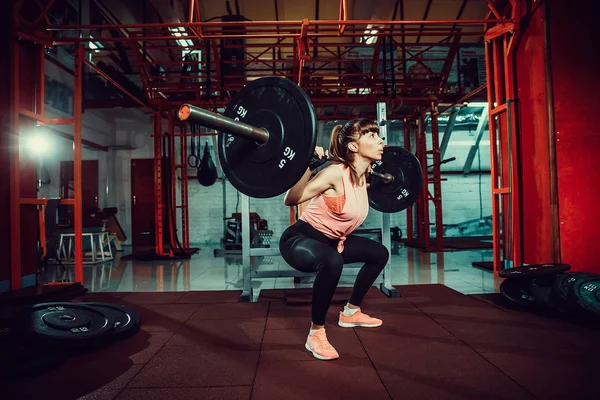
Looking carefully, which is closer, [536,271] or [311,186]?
[311,186]

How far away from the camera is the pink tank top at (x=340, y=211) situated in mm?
1724

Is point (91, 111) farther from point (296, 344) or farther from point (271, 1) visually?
point (296, 344)

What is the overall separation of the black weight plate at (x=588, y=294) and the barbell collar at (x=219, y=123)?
6.50 ft

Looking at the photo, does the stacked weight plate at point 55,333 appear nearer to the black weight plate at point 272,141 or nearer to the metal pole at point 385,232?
the black weight plate at point 272,141

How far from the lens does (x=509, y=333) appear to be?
1866 millimetres

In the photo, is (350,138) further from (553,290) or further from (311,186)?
(553,290)

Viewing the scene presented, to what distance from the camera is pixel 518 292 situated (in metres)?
2.36

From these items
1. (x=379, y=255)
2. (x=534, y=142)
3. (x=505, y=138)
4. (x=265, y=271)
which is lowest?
(x=265, y=271)

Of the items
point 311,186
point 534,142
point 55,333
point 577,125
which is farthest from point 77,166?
point 577,125

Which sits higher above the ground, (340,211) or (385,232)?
(340,211)

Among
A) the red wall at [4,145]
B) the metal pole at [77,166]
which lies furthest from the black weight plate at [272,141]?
the red wall at [4,145]

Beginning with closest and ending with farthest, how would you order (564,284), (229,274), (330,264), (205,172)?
(330,264) → (564,284) → (229,274) → (205,172)

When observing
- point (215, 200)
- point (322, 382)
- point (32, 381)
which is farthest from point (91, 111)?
point (322, 382)

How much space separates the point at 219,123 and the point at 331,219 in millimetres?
791
